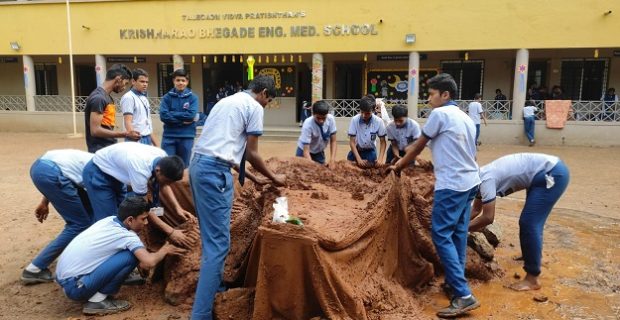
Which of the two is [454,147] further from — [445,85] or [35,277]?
[35,277]

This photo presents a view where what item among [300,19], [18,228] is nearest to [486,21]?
[300,19]

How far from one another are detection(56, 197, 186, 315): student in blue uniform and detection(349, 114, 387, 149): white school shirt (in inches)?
132

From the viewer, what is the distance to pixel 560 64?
1567 centimetres

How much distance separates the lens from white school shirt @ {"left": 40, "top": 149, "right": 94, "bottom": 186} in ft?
13.5

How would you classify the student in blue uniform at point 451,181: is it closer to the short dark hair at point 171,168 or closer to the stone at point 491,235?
the stone at point 491,235

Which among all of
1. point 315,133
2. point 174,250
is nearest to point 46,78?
point 315,133

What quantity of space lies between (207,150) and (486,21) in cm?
1296

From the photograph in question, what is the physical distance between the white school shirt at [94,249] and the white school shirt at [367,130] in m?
3.45

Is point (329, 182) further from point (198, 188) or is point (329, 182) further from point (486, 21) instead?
point (486, 21)

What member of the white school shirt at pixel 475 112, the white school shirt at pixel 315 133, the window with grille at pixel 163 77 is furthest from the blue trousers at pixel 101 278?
the window with grille at pixel 163 77

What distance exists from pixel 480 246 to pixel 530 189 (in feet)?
2.32

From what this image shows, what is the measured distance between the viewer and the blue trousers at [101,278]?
352 centimetres

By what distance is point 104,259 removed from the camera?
3553mm

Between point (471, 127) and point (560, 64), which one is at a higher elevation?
point (560, 64)
